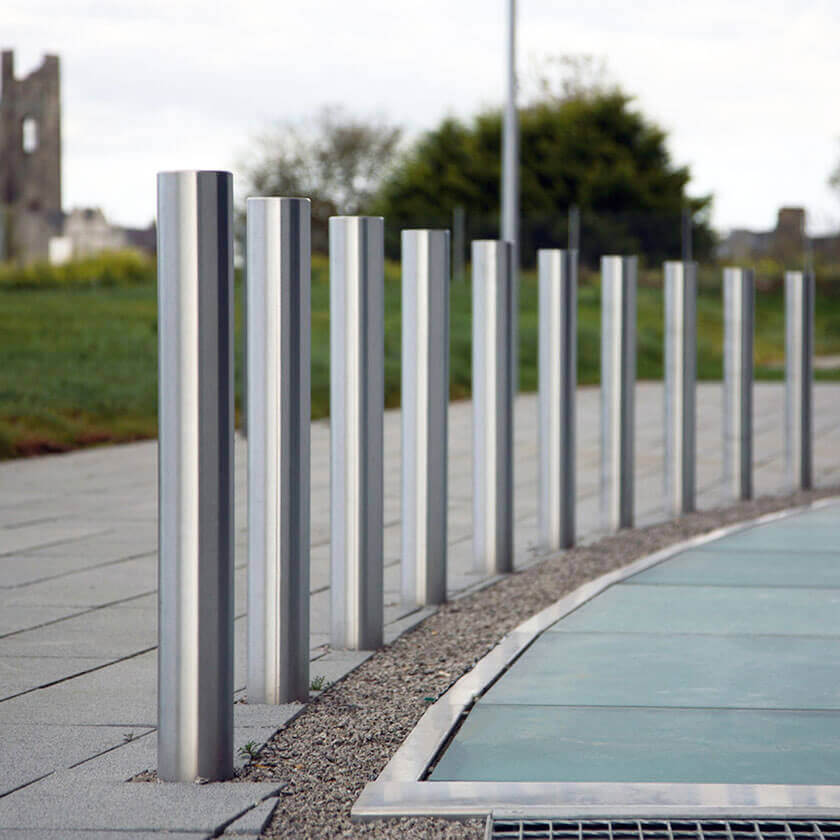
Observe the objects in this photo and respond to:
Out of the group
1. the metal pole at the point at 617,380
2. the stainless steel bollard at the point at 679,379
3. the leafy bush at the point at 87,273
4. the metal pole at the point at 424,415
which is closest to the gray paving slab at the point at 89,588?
the metal pole at the point at 424,415

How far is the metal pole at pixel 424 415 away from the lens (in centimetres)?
582

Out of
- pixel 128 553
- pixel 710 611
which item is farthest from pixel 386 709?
pixel 128 553

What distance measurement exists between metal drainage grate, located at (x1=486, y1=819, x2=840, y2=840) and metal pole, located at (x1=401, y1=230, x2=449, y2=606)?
2721 mm

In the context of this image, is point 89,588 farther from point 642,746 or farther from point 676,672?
Result: point 642,746

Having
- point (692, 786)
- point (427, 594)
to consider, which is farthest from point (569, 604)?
point (692, 786)

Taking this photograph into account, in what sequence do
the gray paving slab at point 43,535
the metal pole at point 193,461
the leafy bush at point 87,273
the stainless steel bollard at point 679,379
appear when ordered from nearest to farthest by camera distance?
the metal pole at point 193,461
the gray paving slab at point 43,535
the stainless steel bollard at point 679,379
the leafy bush at point 87,273

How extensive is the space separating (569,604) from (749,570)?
Result: 1.17 meters

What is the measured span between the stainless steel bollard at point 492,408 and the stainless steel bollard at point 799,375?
341cm

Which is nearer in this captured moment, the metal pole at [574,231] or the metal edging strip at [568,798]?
the metal edging strip at [568,798]

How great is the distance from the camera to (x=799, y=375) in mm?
9625

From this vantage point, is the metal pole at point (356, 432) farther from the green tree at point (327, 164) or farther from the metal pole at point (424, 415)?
the green tree at point (327, 164)

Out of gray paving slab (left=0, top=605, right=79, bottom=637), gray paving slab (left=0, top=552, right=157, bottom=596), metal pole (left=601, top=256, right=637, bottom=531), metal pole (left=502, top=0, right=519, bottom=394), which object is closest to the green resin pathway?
metal pole (left=601, top=256, right=637, bottom=531)

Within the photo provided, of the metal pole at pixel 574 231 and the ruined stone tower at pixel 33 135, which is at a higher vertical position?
the ruined stone tower at pixel 33 135

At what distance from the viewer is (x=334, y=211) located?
144 ft
